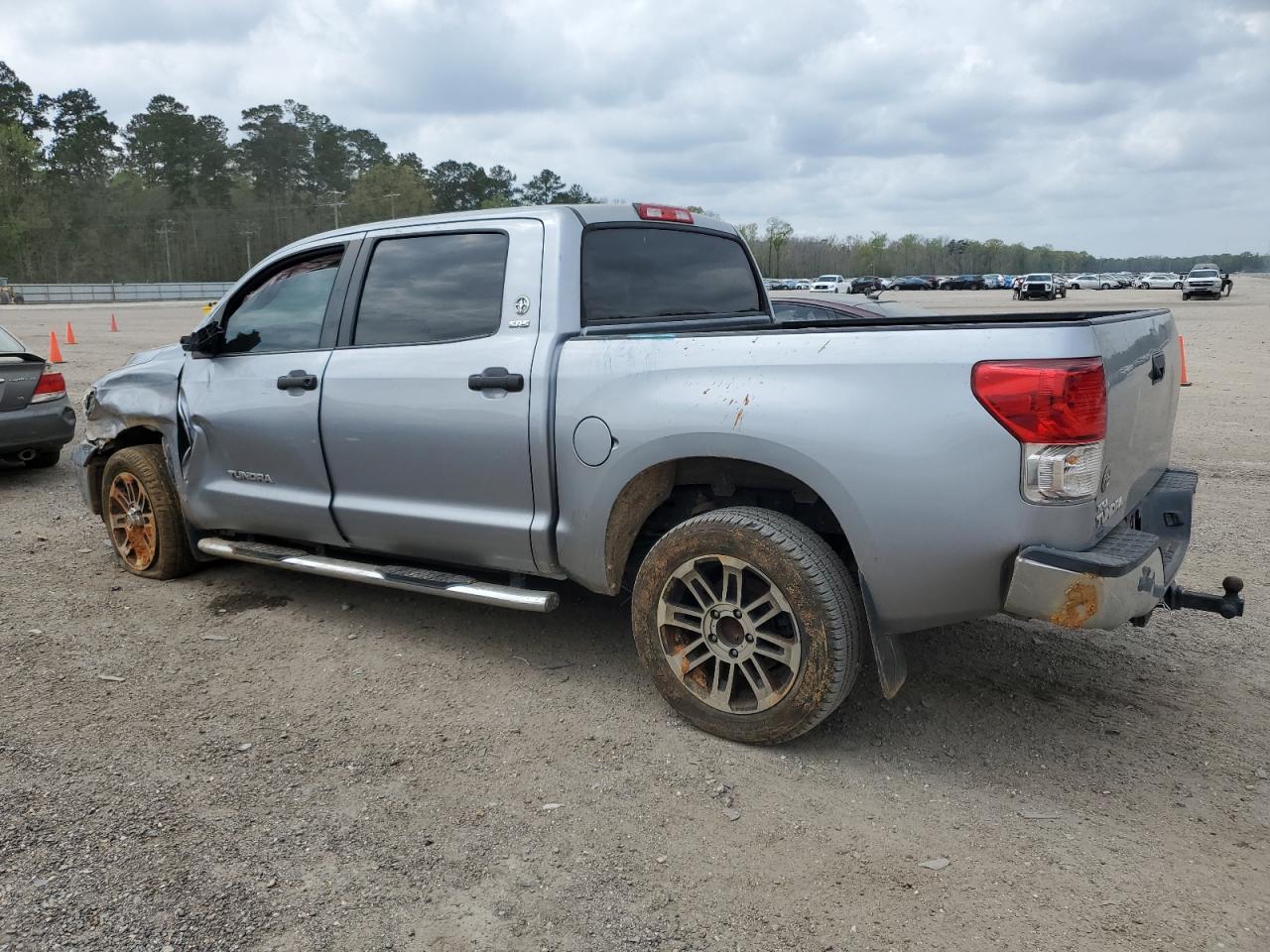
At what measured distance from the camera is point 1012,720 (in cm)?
361

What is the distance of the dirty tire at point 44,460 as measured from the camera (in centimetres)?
839

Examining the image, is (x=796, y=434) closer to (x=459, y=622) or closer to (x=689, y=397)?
(x=689, y=397)

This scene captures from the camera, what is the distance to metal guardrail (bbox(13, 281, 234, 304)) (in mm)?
60781

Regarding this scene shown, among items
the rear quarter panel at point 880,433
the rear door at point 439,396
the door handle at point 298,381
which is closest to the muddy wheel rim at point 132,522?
the door handle at point 298,381

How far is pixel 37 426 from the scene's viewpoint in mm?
7680

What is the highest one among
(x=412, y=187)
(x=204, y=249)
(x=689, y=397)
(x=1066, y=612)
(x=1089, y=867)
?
(x=412, y=187)

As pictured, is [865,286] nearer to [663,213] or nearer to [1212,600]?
[663,213]

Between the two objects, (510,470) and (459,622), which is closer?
→ (510,470)

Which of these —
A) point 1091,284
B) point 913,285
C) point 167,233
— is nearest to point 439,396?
point 913,285

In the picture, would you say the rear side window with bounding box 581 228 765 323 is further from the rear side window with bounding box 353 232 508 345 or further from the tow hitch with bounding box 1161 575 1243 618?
the tow hitch with bounding box 1161 575 1243 618

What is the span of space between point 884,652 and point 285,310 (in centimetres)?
325

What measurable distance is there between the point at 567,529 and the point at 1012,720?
6.05ft

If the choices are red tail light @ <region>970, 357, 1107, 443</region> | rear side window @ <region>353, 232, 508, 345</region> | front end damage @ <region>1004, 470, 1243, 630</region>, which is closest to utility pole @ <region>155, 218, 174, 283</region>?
rear side window @ <region>353, 232, 508, 345</region>

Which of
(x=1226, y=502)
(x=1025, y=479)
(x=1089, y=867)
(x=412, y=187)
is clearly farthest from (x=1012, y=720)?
(x=412, y=187)
